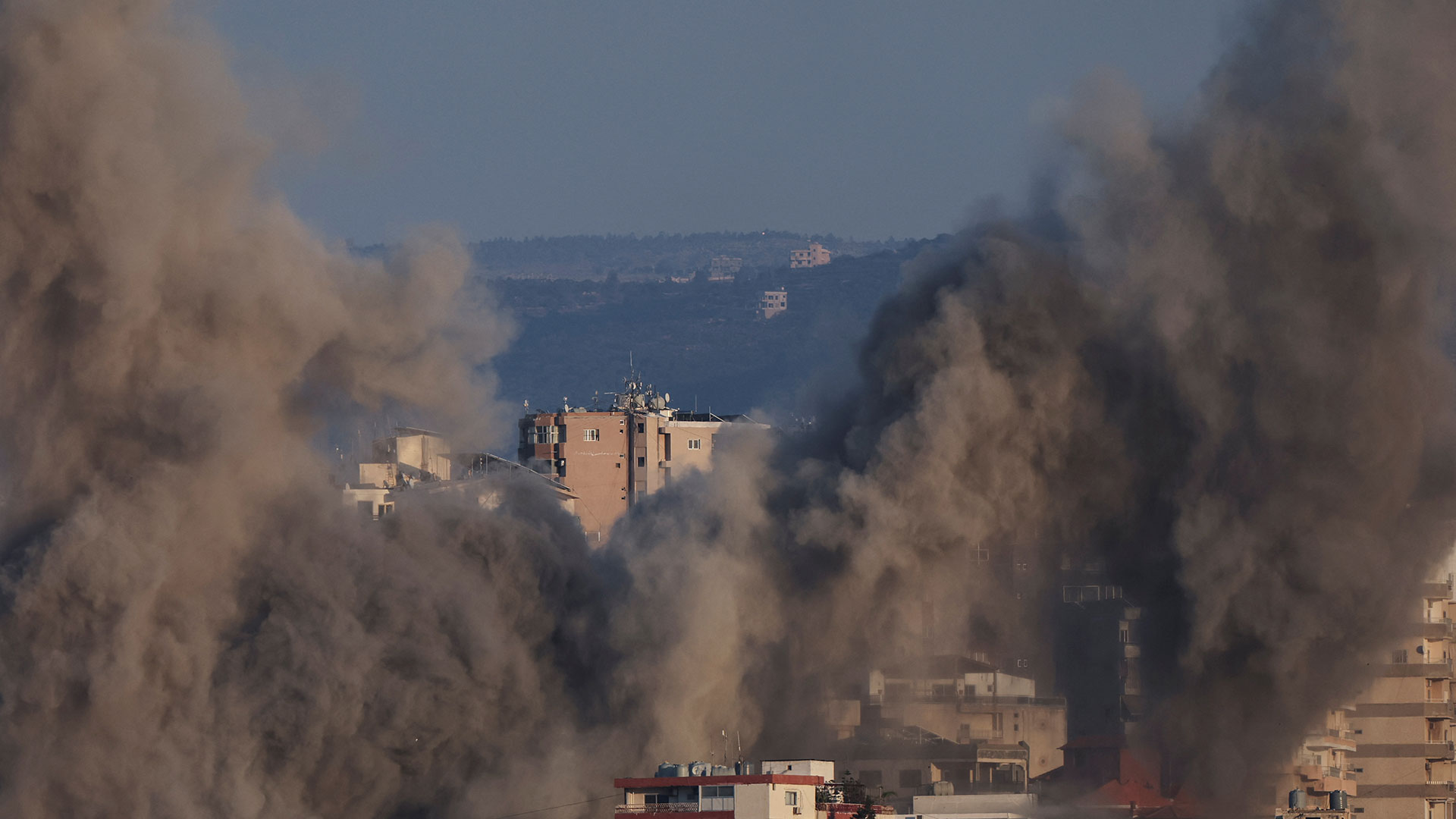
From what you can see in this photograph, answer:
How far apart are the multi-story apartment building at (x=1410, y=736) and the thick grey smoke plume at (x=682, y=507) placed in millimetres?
7401

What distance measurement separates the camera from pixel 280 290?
54.9m

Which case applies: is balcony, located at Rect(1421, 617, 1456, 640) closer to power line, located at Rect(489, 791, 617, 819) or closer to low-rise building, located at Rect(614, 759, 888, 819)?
low-rise building, located at Rect(614, 759, 888, 819)

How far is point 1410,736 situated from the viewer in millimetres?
62906

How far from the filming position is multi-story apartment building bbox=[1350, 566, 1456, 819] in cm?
6244

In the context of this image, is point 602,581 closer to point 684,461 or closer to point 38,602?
point 38,602

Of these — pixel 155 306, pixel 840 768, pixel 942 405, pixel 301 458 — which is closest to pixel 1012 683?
pixel 840 768

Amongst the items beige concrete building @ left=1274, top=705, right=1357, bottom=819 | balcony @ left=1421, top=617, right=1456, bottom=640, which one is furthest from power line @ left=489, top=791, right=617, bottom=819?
balcony @ left=1421, top=617, right=1456, bottom=640

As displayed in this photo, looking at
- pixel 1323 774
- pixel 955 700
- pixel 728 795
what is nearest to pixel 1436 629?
pixel 1323 774

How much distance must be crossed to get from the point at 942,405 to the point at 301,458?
41.2 ft

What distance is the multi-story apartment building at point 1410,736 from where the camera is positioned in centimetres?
6244

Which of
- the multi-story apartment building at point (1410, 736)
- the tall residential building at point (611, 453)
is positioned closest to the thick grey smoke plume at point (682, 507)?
the multi-story apartment building at point (1410, 736)

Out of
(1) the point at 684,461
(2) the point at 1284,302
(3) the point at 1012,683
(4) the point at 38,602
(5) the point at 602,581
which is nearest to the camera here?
(4) the point at 38,602

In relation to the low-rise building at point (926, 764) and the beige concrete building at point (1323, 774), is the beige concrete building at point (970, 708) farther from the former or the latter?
the beige concrete building at point (1323, 774)

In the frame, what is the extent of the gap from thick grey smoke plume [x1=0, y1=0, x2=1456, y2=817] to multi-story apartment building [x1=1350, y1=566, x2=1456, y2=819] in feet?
24.3
